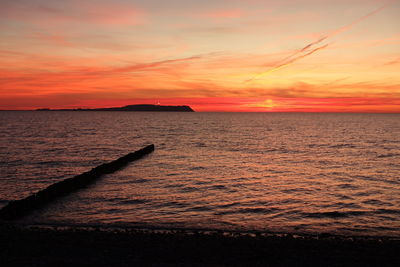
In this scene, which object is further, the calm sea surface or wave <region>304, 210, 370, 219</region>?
wave <region>304, 210, 370, 219</region>

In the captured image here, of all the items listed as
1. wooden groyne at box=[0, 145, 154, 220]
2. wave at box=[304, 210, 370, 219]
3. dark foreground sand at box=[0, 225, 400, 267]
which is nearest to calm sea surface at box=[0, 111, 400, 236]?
A: wave at box=[304, 210, 370, 219]

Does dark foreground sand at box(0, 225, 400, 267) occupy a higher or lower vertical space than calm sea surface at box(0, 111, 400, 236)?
higher

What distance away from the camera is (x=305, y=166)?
30500 mm

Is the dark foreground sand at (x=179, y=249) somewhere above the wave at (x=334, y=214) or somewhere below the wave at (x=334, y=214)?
above

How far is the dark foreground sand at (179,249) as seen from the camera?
8938 mm

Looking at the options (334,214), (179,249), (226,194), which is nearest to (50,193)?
(226,194)

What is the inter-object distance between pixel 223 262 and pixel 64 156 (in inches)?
1193

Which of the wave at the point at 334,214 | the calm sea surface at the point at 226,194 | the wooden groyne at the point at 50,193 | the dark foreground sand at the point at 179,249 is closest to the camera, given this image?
the dark foreground sand at the point at 179,249

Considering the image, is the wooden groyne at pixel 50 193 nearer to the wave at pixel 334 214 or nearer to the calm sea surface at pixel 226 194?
the calm sea surface at pixel 226 194

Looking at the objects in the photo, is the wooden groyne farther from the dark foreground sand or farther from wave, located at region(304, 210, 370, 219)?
wave, located at region(304, 210, 370, 219)

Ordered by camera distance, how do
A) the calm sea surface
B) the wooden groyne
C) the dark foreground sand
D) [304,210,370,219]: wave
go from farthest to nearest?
[304,210,370,219]: wave → the calm sea surface → the wooden groyne → the dark foreground sand

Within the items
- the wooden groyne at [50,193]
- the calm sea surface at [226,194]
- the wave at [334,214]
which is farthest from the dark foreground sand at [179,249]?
the wave at [334,214]

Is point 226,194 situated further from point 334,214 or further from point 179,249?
point 179,249

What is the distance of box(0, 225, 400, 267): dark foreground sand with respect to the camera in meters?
8.94
